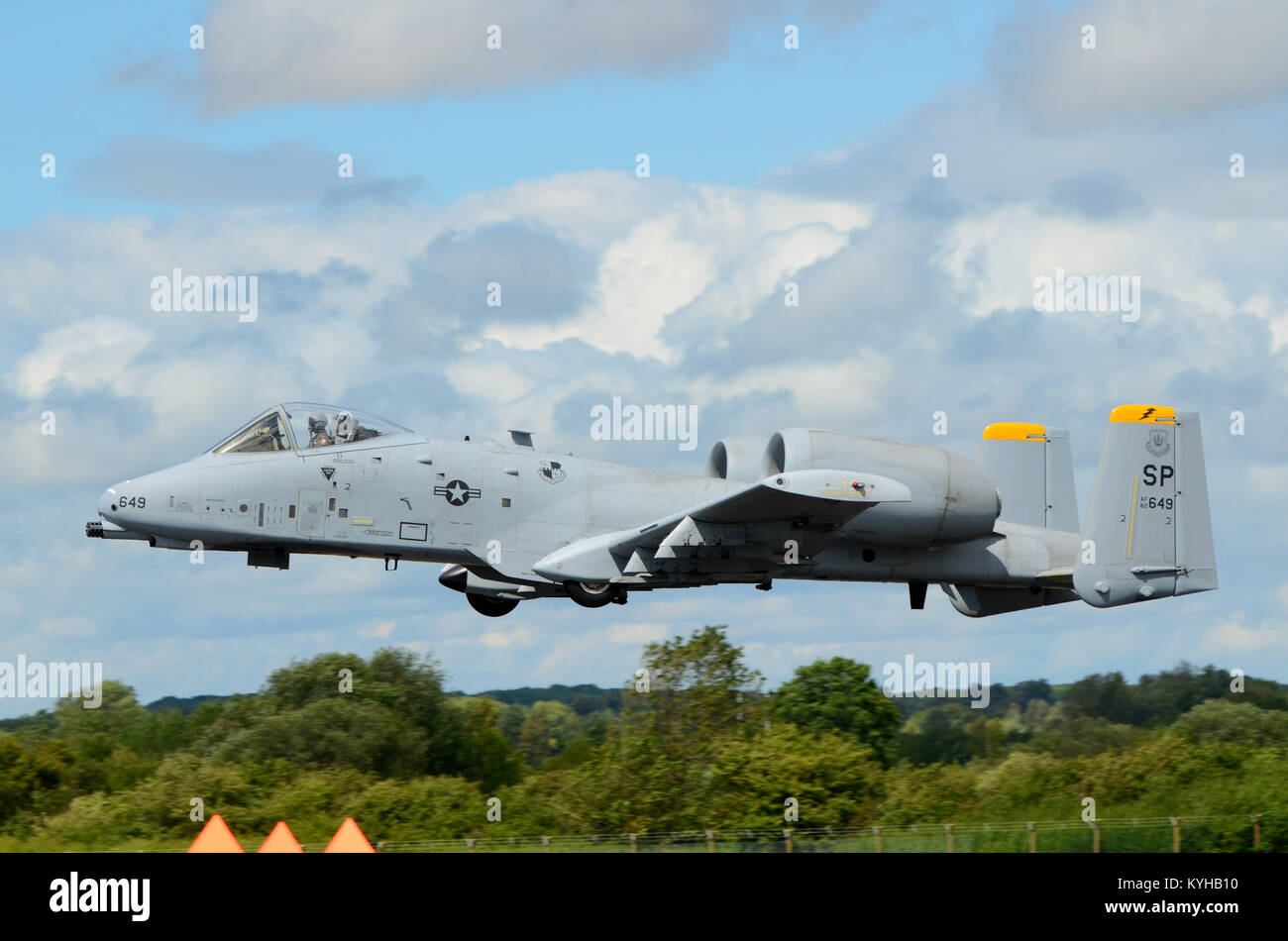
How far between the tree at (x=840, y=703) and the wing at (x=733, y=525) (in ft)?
71.1

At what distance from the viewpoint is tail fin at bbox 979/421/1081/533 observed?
21844 millimetres

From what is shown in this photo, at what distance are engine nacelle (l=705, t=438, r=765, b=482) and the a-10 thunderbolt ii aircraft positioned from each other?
27 millimetres

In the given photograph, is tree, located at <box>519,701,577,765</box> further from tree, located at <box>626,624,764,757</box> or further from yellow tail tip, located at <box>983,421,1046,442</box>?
yellow tail tip, located at <box>983,421,1046,442</box>

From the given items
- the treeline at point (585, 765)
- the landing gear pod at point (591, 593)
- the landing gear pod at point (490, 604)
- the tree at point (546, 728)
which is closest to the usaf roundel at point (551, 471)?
Answer: the landing gear pod at point (591, 593)

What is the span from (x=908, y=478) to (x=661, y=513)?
3188mm

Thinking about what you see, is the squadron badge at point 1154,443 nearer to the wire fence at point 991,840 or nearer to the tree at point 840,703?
the wire fence at point 991,840

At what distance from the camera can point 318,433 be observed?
17.8 m

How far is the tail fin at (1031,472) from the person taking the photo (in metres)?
21.8

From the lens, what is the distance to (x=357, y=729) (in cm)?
2636

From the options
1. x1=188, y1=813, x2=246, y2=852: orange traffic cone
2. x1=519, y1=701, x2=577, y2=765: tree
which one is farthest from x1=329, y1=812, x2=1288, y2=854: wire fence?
x1=519, y1=701, x2=577, y2=765: tree

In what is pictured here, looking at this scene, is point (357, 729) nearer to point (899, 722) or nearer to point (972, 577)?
point (972, 577)

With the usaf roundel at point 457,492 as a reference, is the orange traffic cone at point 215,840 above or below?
below

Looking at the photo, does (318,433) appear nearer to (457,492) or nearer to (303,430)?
(303,430)
